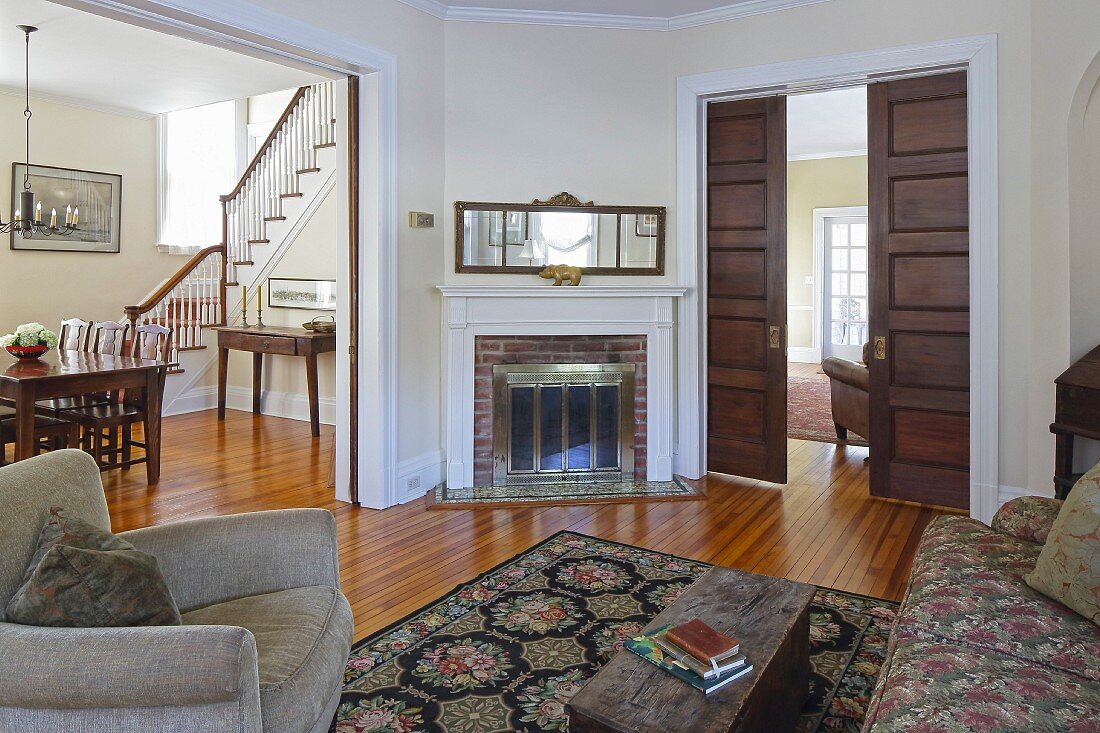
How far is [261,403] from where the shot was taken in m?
7.60

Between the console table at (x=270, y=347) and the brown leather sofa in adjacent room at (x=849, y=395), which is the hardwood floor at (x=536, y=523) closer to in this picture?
the brown leather sofa in adjacent room at (x=849, y=395)

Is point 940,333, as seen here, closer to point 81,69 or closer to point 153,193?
point 81,69

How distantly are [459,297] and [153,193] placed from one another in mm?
5450

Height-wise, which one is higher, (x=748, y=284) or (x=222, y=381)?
(x=748, y=284)

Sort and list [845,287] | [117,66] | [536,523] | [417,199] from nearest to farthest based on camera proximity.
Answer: [536,523] < [417,199] < [117,66] < [845,287]

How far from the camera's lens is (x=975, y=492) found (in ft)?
14.1

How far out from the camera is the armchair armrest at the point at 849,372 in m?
5.55

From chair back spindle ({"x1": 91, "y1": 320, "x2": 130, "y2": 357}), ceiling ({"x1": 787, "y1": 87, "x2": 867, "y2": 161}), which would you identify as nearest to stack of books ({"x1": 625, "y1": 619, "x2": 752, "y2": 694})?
chair back spindle ({"x1": 91, "y1": 320, "x2": 130, "y2": 357})

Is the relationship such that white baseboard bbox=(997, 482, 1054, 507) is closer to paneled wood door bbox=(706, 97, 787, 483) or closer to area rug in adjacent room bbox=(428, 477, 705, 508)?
paneled wood door bbox=(706, 97, 787, 483)

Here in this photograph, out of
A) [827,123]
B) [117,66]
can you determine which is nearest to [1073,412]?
[827,123]

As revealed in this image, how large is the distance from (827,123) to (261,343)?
6465 millimetres

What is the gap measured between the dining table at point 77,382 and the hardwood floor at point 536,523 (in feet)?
1.37

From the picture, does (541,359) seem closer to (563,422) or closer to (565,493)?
(563,422)

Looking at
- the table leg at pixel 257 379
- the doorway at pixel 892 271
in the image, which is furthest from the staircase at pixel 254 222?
the doorway at pixel 892 271
